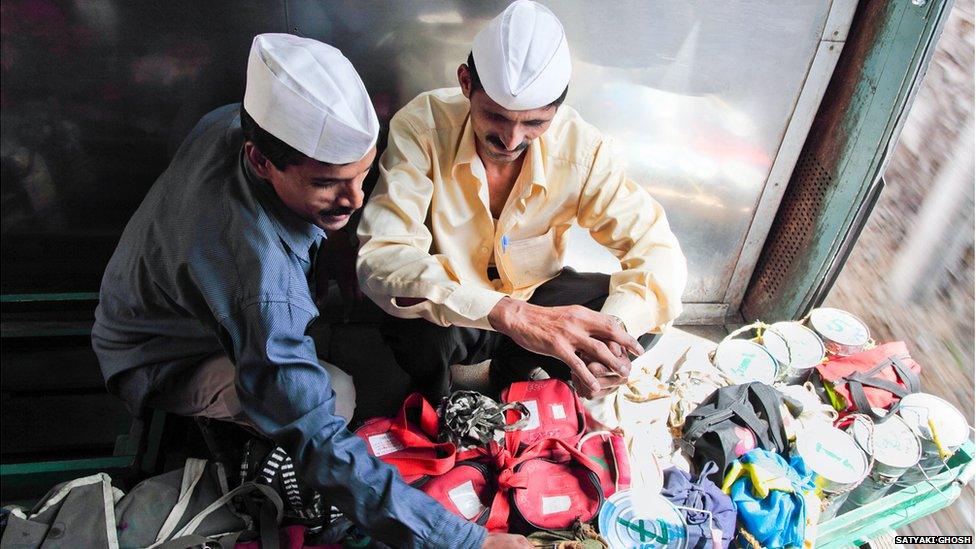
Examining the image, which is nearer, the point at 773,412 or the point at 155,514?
the point at 155,514

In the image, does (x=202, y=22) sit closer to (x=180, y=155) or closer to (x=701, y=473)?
(x=180, y=155)

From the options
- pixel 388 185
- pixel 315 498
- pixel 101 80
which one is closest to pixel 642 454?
pixel 315 498

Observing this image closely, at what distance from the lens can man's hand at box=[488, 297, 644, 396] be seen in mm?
1845

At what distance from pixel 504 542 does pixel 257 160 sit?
1.16 meters

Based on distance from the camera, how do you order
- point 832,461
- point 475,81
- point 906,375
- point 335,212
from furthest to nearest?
point 906,375 → point 832,461 → point 475,81 → point 335,212

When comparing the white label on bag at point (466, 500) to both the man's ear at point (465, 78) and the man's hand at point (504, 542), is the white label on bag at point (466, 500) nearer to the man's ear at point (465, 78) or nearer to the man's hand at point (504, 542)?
the man's hand at point (504, 542)

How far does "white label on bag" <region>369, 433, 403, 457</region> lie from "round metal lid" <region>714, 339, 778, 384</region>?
132 cm

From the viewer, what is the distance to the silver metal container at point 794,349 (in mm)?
2496

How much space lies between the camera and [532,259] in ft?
7.78

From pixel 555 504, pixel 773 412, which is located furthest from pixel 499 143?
pixel 773 412

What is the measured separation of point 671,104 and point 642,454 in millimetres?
1434

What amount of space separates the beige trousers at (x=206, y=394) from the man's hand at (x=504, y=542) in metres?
0.73

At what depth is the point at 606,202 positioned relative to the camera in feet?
7.13

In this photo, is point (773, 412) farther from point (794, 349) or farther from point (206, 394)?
point (206, 394)
